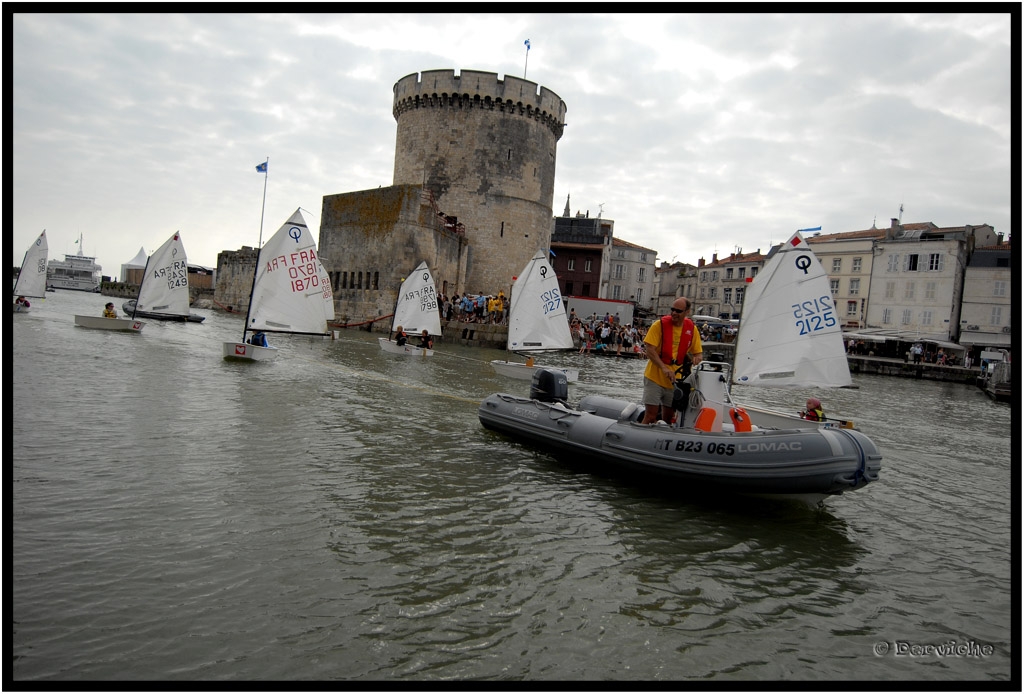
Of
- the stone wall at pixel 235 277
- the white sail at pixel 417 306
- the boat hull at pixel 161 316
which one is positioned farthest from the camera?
the stone wall at pixel 235 277

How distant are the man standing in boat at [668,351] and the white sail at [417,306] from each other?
674 inches

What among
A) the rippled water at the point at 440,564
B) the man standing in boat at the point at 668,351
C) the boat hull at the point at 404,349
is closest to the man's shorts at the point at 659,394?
the man standing in boat at the point at 668,351

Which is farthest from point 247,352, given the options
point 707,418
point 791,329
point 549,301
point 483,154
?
point 483,154

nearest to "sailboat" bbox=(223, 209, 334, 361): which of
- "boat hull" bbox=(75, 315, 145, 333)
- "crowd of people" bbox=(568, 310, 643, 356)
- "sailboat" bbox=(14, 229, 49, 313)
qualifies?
"boat hull" bbox=(75, 315, 145, 333)

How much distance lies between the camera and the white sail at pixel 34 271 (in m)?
31.5

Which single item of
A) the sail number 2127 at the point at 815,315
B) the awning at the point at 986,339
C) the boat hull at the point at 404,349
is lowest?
the boat hull at the point at 404,349

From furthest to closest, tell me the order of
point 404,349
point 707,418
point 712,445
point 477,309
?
point 477,309
point 404,349
point 707,418
point 712,445

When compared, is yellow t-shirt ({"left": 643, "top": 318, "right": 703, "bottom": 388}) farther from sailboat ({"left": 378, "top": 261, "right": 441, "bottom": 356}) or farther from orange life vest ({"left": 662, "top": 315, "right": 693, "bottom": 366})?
sailboat ({"left": 378, "top": 261, "right": 441, "bottom": 356})

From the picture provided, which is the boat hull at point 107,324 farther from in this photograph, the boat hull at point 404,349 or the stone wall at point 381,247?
the stone wall at point 381,247

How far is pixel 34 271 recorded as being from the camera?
32.8 m

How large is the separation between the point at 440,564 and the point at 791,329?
6445 millimetres

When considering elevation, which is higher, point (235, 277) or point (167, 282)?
point (235, 277)

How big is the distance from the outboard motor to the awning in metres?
45.5

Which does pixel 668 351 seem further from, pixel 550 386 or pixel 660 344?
pixel 550 386
